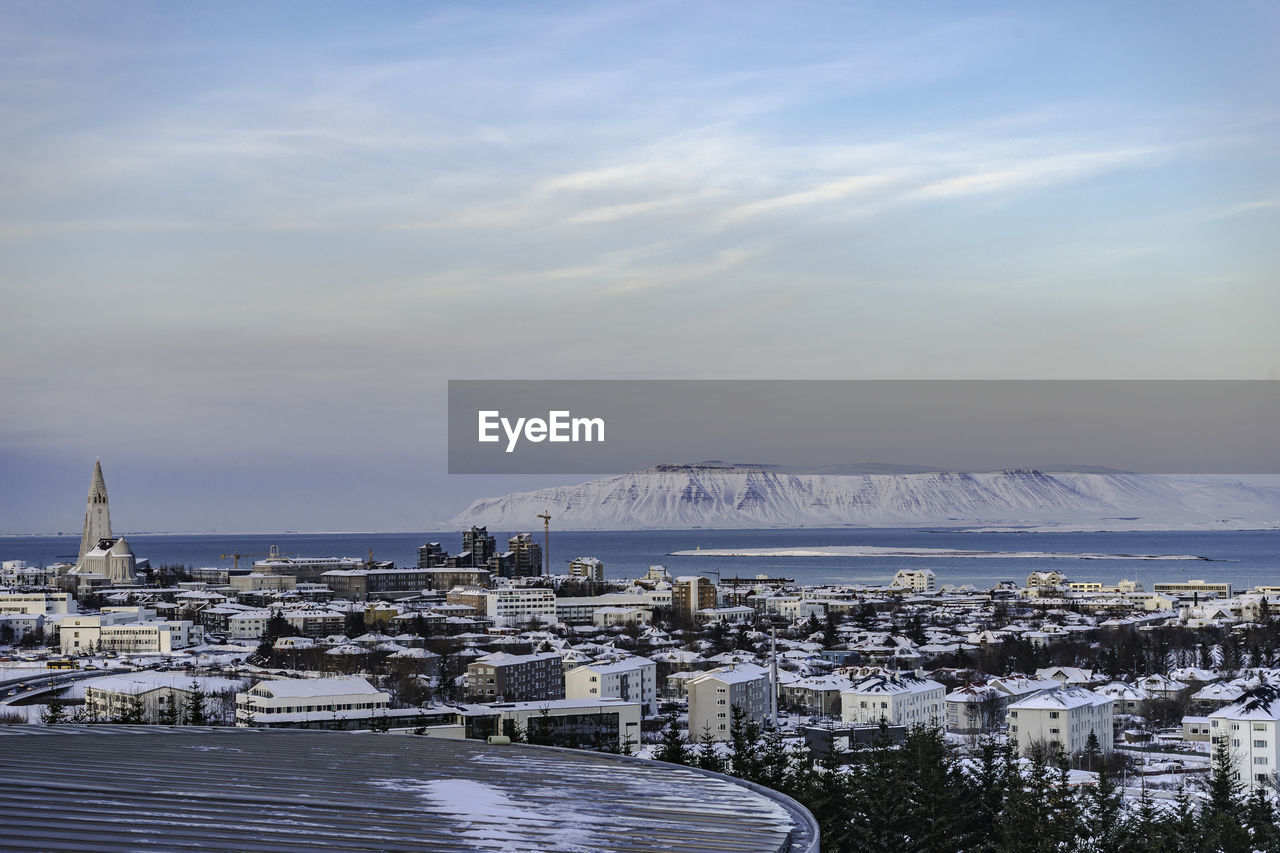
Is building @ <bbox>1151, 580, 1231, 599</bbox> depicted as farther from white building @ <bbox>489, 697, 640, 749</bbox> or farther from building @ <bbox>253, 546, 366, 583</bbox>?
white building @ <bbox>489, 697, 640, 749</bbox>

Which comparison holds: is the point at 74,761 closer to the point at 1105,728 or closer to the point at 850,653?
the point at 1105,728

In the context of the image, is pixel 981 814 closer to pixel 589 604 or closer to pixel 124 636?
pixel 124 636

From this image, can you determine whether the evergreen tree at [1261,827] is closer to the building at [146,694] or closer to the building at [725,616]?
the building at [146,694]

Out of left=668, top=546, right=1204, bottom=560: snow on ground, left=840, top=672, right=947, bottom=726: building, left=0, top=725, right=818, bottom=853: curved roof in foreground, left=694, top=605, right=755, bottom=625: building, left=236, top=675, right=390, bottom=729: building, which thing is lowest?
left=668, top=546, right=1204, bottom=560: snow on ground

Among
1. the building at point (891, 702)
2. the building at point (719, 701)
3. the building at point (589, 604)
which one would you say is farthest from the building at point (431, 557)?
the building at point (891, 702)

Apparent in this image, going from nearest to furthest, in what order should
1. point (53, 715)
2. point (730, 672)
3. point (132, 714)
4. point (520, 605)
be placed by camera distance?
point (132, 714) < point (53, 715) < point (730, 672) < point (520, 605)

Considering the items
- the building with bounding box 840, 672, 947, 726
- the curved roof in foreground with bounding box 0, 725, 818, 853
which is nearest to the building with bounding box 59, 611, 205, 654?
the building with bounding box 840, 672, 947, 726

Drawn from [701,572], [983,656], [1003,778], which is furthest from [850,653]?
[701,572]

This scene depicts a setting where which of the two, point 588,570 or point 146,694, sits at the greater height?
point 146,694

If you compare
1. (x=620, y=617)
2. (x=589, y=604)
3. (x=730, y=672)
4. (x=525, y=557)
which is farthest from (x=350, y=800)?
(x=525, y=557)
